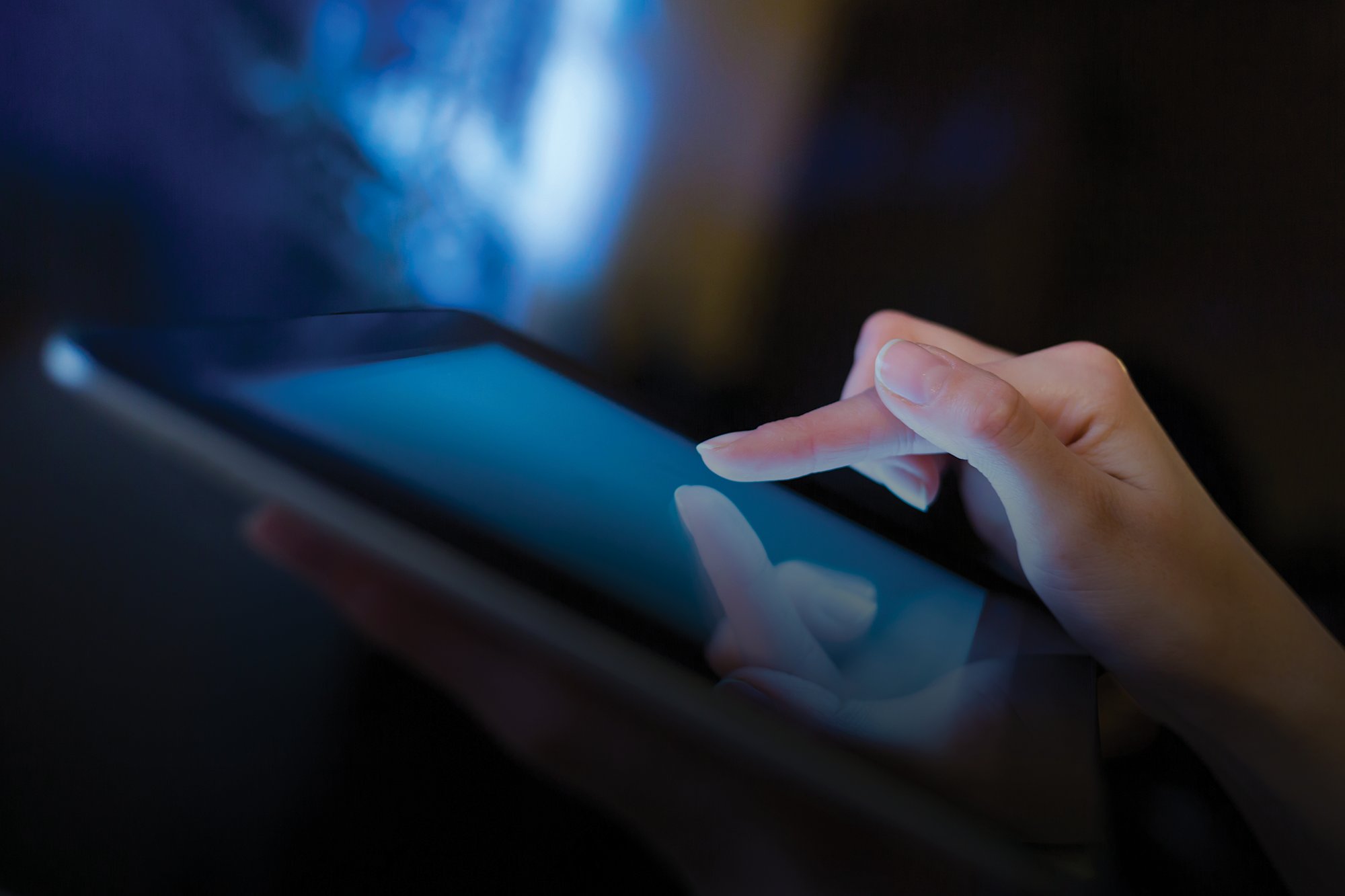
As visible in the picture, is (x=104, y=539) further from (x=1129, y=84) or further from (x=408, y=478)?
(x=1129, y=84)

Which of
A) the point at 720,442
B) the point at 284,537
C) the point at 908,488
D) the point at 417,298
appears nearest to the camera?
the point at 284,537

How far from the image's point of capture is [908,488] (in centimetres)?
63

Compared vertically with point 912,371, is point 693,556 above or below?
below

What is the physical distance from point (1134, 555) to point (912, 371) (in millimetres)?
Result: 182

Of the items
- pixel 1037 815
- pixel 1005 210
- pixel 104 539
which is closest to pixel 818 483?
pixel 1037 815

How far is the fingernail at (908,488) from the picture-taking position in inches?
24.6

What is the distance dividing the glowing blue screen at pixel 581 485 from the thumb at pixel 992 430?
0.07 metres

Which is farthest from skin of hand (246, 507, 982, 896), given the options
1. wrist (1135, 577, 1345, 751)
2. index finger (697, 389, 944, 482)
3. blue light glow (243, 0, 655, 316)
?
blue light glow (243, 0, 655, 316)

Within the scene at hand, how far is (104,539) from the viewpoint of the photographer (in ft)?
1.05

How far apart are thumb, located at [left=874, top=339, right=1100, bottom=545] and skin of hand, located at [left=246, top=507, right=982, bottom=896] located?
0.20 meters

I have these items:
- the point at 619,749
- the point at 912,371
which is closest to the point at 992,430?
the point at 912,371

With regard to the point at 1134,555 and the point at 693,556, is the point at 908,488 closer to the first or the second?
the point at 1134,555

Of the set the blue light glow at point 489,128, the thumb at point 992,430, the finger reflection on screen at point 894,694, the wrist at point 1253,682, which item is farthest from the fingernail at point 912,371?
the blue light glow at point 489,128

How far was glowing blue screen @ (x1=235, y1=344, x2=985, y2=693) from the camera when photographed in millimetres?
298
